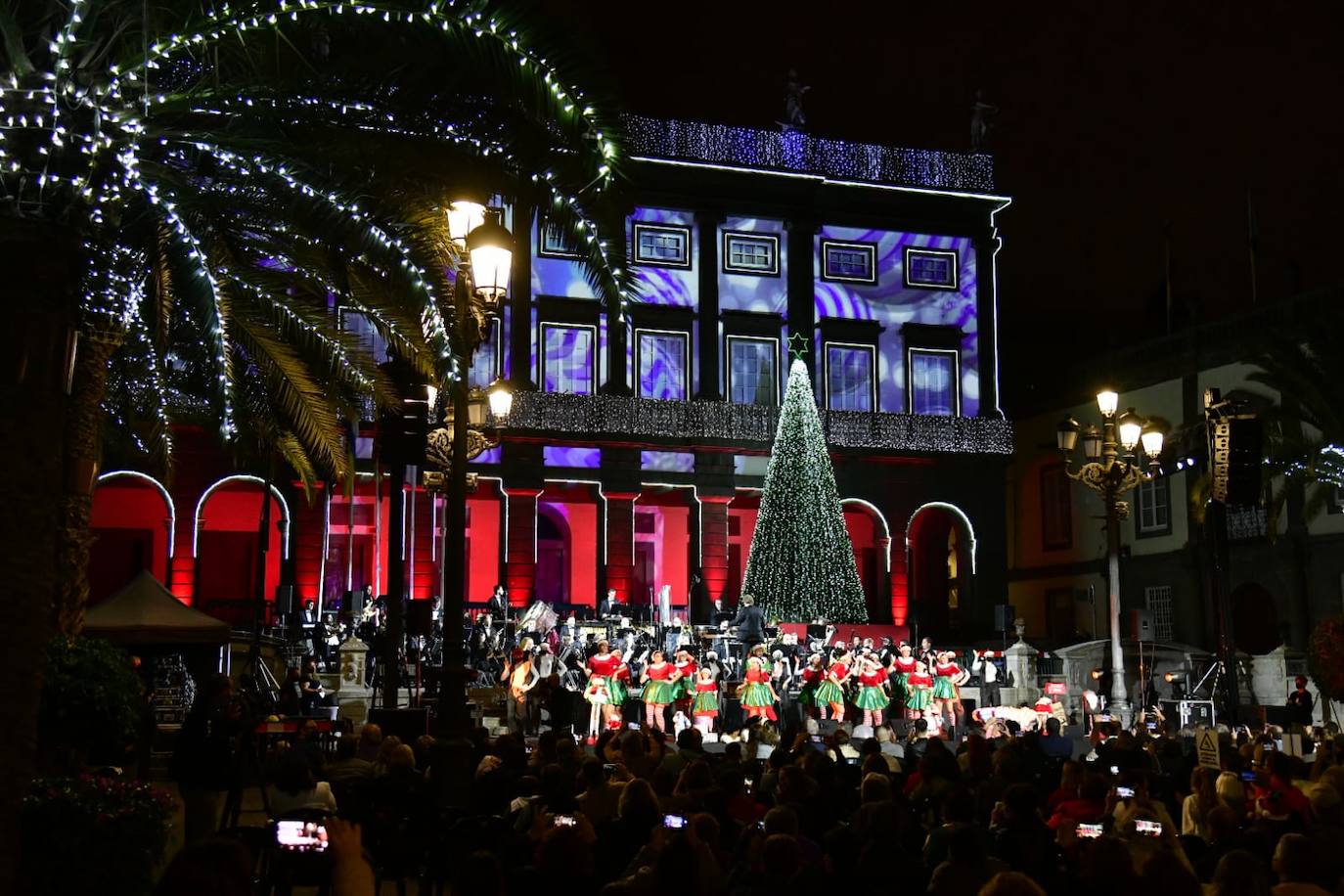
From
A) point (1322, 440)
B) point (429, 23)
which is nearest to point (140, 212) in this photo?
point (429, 23)

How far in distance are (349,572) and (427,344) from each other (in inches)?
1023

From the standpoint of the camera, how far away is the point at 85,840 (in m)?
8.22

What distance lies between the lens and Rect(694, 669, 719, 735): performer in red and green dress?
82.1ft

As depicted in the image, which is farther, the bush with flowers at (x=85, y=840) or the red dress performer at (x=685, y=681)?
the red dress performer at (x=685, y=681)

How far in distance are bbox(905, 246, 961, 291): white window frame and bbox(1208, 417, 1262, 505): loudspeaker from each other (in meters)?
28.8

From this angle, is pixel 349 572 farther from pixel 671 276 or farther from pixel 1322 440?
pixel 1322 440

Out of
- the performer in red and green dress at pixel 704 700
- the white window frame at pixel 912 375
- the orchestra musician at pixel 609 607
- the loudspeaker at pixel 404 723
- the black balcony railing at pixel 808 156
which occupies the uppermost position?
the black balcony railing at pixel 808 156

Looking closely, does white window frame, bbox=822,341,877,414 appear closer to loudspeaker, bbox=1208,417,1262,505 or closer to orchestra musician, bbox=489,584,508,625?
orchestra musician, bbox=489,584,508,625

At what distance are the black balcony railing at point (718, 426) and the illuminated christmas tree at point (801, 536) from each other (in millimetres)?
4703

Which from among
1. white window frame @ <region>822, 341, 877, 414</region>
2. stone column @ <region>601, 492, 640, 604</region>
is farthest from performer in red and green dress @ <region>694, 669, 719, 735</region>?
white window frame @ <region>822, 341, 877, 414</region>

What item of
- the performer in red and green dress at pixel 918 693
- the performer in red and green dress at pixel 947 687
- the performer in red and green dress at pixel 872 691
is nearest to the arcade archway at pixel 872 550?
the performer in red and green dress at pixel 947 687

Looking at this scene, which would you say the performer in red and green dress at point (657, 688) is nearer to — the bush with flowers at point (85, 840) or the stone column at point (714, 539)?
the stone column at point (714, 539)

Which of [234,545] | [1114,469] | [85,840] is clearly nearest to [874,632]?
[234,545]

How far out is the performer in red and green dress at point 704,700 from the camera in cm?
2502
